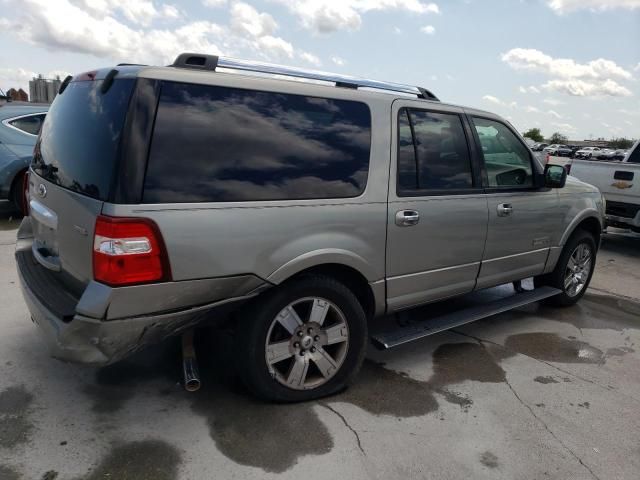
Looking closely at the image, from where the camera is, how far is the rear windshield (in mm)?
2436

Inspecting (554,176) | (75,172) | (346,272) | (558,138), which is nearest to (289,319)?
(346,272)

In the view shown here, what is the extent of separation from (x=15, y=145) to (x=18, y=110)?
582mm

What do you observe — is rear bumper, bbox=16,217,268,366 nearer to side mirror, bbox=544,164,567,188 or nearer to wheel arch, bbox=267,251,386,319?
wheel arch, bbox=267,251,386,319

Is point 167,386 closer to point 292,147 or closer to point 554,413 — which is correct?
point 292,147

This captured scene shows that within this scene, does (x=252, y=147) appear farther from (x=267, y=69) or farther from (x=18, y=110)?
(x=18, y=110)

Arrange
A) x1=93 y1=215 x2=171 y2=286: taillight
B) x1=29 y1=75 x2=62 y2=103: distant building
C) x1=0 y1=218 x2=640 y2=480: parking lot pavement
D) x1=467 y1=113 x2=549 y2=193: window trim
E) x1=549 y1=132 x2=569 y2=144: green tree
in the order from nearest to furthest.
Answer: x1=93 y1=215 x2=171 y2=286: taillight
x1=0 y1=218 x2=640 y2=480: parking lot pavement
x1=467 y1=113 x2=549 y2=193: window trim
x1=29 y1=75 x2=62 y2=103: distant building
x1=549 y1=132 x2=569 y2=144: green tree

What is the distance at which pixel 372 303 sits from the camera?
11.0 feet

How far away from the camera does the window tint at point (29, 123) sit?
766 centimetres

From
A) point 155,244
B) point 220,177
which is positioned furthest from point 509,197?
point 155,244

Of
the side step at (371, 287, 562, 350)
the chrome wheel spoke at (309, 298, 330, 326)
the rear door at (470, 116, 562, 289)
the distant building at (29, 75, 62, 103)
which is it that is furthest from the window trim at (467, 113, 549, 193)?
the distant building at (29, 75, 62, 103)

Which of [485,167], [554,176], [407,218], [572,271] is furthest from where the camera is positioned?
[572,271]

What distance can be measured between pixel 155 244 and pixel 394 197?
152 centimetres

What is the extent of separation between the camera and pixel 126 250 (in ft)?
7.71

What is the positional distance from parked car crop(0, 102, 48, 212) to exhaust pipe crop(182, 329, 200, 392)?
567cm
